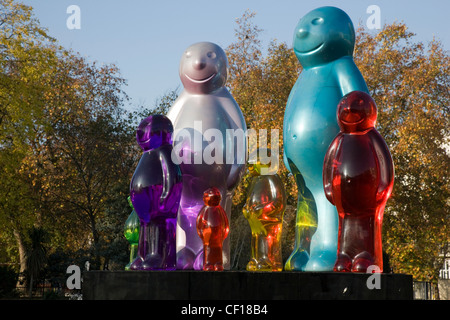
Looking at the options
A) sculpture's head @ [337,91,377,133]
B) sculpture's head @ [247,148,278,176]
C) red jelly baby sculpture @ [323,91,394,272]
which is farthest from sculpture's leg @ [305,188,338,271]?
sculpture's head @ [337,91,377,133]

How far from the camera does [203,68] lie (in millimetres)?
6520

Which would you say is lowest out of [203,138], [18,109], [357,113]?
[357,113]

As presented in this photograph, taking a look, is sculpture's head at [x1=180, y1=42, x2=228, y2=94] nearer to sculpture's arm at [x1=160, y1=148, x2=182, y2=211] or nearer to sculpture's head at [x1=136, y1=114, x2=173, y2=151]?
sculpture's head at [x1=136, y1=114, x2=173, y2=151]

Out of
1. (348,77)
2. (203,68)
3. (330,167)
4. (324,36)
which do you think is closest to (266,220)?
(330,167)

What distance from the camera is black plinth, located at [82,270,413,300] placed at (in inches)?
159

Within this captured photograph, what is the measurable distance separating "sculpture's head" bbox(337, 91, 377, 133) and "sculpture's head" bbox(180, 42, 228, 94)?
221 centimetres

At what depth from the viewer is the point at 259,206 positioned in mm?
6098

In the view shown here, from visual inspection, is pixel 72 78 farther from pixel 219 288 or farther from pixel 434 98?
pixel 219 288

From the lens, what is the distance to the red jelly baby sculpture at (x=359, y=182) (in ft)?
14.9

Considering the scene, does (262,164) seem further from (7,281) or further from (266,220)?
(7,281)

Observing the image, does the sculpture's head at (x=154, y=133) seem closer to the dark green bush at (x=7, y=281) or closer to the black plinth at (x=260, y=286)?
the black plinth at (x=260, y=286)

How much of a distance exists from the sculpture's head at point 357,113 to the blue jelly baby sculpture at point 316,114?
3.67 feet

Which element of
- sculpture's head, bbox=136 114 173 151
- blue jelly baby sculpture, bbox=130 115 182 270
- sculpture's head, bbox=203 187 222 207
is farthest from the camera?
sculpture's head, bbox=203 187 222 207

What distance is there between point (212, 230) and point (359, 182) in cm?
146
